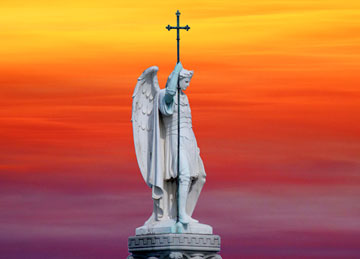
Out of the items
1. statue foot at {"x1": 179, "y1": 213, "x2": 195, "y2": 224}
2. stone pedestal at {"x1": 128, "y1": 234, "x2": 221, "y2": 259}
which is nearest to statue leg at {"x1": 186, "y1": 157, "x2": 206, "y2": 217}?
statue foot at {"x1": 179, "y1": 213, "x2": 195, "y2": 224}

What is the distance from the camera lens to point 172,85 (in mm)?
59156

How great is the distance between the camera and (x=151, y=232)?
5928cm

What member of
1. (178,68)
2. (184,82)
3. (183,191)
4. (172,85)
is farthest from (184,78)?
(183,191)

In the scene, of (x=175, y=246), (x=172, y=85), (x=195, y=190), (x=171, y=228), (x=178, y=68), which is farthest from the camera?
(x=195, y=190)

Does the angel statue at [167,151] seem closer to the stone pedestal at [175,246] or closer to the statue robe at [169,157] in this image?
the statue robe at [169,157]

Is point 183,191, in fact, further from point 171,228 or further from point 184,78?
point 184,78

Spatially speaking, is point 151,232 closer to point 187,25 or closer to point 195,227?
point 195,227

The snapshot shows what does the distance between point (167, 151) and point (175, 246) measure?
2.89 m

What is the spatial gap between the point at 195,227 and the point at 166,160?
2109 millimetres

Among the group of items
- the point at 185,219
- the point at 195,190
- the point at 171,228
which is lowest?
the point at 171,228

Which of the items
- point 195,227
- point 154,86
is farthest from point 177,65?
point 195,227

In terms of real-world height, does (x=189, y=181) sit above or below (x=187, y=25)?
below

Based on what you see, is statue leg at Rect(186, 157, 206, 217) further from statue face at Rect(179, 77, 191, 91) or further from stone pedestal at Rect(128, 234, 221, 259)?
statue face at Rect(179, 77, 191, 91)

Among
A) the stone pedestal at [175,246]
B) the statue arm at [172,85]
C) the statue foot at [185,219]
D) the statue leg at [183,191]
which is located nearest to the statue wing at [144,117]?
the statue arm at [172,85]
